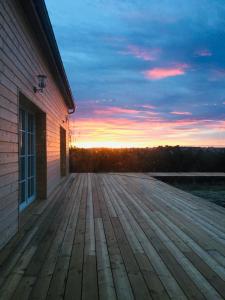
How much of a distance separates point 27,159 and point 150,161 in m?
10.7

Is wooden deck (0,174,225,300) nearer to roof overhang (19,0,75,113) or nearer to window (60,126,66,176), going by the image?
roof overhang (19,0,75,113)

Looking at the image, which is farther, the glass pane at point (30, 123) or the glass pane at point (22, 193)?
the glass pane at point (30, 123)

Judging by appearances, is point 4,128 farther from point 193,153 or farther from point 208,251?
point 193,153

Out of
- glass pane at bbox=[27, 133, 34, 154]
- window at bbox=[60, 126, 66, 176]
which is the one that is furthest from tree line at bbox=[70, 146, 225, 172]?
glass pane at bbox=[27, 133, 34, 154]

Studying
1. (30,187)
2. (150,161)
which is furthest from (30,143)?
(150,161)

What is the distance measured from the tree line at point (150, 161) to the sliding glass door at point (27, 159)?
9.30 meters

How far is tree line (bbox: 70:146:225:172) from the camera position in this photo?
53.4ft

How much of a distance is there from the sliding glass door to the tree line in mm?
9301

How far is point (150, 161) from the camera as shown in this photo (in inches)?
647

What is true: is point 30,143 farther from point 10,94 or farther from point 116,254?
point 116,254

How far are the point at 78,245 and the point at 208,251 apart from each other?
1250 millimetres

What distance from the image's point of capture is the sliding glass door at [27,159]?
5.74 m

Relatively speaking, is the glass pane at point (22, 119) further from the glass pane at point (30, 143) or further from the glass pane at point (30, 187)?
the glass pane at point (30, 187)

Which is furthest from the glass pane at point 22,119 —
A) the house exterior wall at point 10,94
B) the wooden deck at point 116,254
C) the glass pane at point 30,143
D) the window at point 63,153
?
the window at point 63,153
